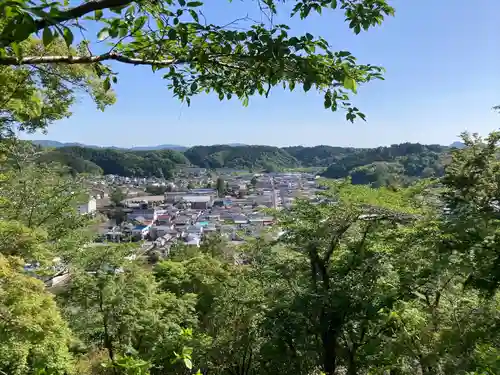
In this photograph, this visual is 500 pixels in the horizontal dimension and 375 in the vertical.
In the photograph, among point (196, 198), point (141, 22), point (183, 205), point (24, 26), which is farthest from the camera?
point (196, 198)

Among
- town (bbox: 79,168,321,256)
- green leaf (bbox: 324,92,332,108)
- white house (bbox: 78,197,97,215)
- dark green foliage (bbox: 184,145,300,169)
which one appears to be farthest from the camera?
dark green foliage (bbox: 184,145,300,169)

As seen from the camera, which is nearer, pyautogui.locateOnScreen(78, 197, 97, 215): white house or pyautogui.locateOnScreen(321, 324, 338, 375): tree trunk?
pyautogui.locateOnScreen(321, 324, 338, 375): tree trunk

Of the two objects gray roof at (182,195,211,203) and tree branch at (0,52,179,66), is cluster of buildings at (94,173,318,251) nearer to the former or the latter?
gray roof at (182,195,211,203)

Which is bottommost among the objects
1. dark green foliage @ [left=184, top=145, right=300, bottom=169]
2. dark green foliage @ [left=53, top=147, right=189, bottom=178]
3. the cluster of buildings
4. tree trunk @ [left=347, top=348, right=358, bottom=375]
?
the cluster of buildings

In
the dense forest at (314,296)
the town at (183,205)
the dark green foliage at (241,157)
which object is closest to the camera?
the dense forest at (314,296)

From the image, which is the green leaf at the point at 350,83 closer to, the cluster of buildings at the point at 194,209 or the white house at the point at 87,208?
the white house at the point at 87,208

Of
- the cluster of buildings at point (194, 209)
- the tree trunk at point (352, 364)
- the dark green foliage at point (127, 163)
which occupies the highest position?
the dark green foliage at point (127, 163)

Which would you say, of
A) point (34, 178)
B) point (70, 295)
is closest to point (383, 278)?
point (70, 295)

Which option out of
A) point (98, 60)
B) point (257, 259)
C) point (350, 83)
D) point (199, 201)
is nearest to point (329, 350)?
point (257, 259)

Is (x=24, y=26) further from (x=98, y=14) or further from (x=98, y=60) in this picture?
(x=98, y=60)

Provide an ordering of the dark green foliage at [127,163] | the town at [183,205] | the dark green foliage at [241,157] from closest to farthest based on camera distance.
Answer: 1. the town at [183,205]
2. the dark green foliage at [127,163]
3. the dark green foliage at [241,157]

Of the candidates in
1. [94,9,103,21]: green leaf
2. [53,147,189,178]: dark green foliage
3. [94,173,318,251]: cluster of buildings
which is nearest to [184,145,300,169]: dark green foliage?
[53,147,189,178]: dark green foliage

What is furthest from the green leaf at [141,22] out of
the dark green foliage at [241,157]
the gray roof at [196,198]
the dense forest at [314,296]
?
the dark green foliage at [241,157]
